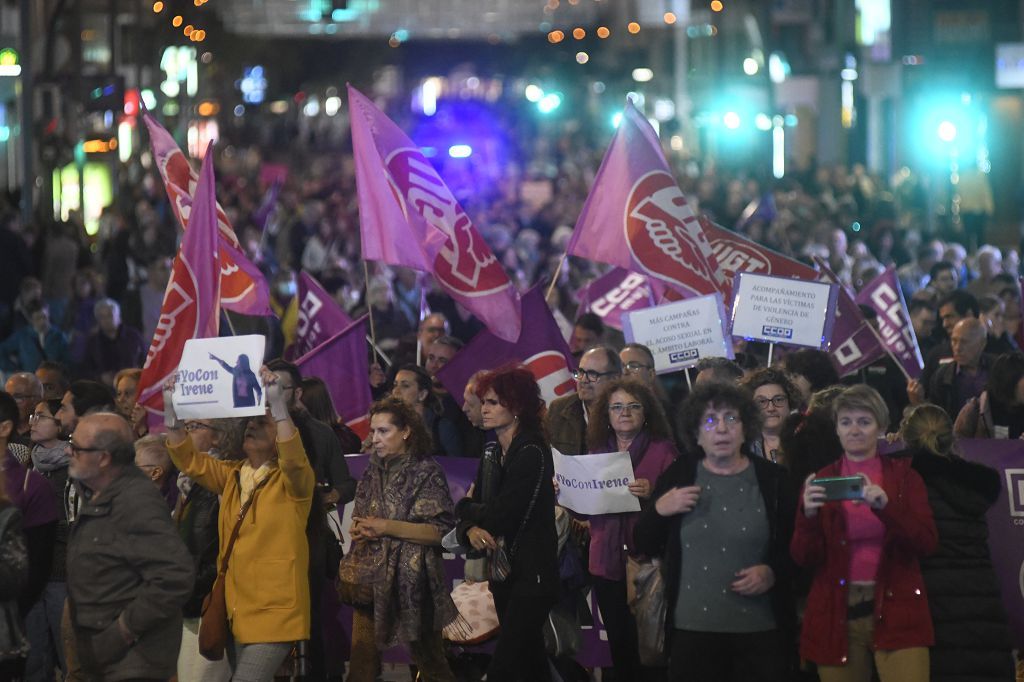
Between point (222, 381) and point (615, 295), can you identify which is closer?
point (222, 381)

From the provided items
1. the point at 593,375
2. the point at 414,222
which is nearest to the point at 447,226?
the point at 414,222

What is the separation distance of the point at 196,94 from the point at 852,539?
2805 inches

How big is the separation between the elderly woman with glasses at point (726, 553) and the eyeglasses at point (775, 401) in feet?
5.33

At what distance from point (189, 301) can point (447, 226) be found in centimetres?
230

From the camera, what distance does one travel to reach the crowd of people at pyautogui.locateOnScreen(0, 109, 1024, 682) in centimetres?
757

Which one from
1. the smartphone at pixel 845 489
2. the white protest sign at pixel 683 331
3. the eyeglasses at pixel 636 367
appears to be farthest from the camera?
the white protest sign at pixel 683 331

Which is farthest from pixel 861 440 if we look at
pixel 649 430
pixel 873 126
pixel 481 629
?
pixel 873 126

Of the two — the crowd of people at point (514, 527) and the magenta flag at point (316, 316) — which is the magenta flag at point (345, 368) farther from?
the magenta flag at point (316, 316)

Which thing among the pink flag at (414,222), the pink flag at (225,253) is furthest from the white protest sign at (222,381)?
the pink flag at (225,253)

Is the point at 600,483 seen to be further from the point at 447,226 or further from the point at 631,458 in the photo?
the point at 447,226

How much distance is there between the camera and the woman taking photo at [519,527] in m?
8.86

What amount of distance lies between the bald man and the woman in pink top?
376 cm

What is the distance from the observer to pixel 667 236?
42.3ft

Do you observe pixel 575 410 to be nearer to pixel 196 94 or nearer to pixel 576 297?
pixel 576 297
